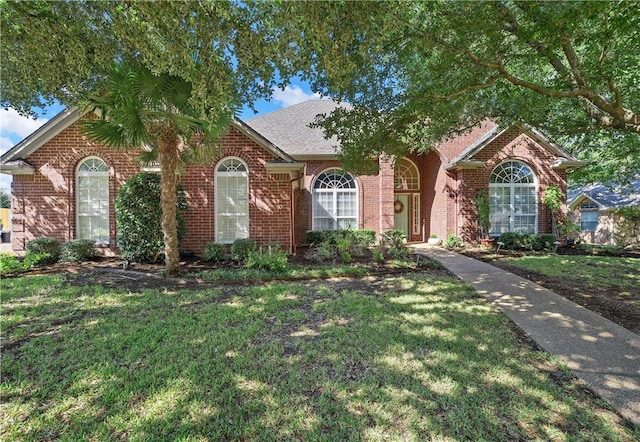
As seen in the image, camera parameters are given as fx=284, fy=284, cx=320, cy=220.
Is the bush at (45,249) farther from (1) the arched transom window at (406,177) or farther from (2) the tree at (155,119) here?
(1) the arched transom window at (406,177)

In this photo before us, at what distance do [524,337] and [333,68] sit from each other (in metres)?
4.64

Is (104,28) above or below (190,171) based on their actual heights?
above

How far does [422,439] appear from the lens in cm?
225

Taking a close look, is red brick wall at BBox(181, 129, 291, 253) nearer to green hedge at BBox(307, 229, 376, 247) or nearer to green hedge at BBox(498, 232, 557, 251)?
green hedge at BBox(307, 229, 376, 247)

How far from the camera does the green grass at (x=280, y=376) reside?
7.76ft

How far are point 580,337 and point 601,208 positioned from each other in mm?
21937

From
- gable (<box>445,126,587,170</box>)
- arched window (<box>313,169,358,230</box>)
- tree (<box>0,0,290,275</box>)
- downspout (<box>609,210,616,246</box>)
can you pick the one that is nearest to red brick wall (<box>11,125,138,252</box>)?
tree (<box>0,0,290,275</box>)

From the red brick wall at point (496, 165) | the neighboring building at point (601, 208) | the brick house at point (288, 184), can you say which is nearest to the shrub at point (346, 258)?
the brick house at point (288, 184)

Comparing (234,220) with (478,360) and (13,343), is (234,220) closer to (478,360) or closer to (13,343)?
(13,343)

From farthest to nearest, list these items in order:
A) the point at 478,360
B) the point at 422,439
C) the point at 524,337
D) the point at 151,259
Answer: the point at 151,259 < the point at 524,337 < the point at 478,360 < the point at 422,439

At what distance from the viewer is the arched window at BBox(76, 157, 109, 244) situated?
9680mm

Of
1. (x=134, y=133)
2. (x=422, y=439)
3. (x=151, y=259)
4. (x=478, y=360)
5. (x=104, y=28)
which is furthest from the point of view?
(x=151, y=259)

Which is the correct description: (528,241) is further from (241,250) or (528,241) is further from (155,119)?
(155,119)

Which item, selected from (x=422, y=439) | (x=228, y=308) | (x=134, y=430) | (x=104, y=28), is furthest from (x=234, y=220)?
(x=422, y=439)
